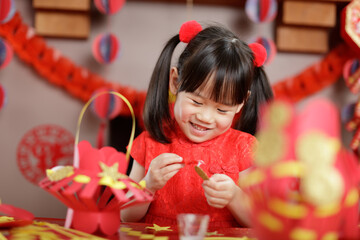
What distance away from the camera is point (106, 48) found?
6.40 feet

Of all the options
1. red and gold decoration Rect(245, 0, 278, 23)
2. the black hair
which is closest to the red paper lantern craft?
red and gold decoration Rect(245, 0, 278, 23)

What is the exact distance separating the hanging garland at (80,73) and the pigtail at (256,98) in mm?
832

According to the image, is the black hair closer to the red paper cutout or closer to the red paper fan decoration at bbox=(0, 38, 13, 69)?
the red paper cutout

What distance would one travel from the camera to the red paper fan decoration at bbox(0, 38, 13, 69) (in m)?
1.88

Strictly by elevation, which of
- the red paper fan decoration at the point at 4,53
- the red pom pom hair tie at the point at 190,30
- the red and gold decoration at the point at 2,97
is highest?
the red pom pom hair tie at the point at 190,30

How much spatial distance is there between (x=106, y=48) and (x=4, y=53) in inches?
18.7

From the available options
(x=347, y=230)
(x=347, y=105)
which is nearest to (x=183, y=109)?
(x=347, y=230)

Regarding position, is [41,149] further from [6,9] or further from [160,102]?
[160,102]

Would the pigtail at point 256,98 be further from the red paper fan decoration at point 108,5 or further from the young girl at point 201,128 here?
the red paper fan decoration at point 108,5

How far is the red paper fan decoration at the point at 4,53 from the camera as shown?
1.88m

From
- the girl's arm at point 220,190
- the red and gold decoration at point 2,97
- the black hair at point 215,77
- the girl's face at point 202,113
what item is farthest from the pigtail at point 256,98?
the red and gold decoration at point 2,97

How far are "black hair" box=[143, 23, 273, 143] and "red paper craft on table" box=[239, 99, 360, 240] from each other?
50 centimetres

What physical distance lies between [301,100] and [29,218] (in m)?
1.69

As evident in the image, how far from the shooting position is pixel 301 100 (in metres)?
2.14
